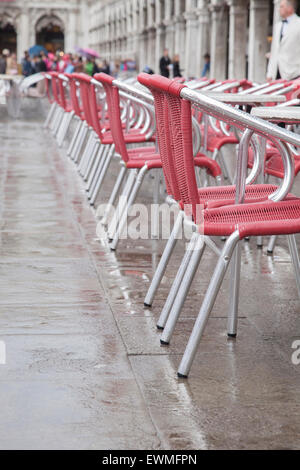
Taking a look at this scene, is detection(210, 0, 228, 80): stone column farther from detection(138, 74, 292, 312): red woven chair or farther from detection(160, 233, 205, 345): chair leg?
detection(160, 233, 205, 345): chair leg

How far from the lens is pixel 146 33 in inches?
2013

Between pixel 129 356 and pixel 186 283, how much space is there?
0.34m

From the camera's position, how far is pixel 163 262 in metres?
4.09

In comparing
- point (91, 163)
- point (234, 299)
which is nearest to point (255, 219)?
point (234, 299)

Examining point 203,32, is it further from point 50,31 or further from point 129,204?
point 50,31

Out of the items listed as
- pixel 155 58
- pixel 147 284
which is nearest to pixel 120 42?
pixel 155 58

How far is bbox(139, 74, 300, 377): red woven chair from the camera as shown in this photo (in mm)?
3188

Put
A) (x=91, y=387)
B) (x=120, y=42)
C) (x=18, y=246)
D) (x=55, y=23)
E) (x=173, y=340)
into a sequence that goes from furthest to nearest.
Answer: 1. (x=55, y=23)
2. (x=120, y=42)
3. (x=18, y=246)
4. (x=173, y=340)
5. (x=91, y=387)

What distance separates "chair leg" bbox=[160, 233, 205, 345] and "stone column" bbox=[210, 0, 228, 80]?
94.9 feet

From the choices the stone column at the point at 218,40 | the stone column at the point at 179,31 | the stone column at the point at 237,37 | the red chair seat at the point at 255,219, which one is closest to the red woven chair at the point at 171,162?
Answer: the red chair seat at the point at 255,219

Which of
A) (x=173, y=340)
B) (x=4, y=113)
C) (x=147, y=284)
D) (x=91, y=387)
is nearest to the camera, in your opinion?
(x=91, y=387)

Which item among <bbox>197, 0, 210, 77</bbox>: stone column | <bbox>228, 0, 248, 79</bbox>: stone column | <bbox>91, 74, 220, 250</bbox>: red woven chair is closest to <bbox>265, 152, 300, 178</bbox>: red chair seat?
<bbox>91, 74, 220, 250</bbox>: red woven chair
